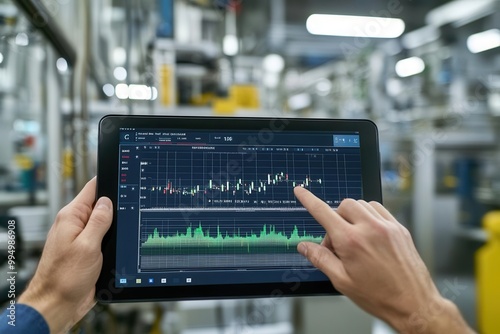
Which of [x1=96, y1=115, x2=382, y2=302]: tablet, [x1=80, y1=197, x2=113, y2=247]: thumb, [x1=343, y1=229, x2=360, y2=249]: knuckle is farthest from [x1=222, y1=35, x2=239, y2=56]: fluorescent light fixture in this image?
[x1=343, y1=229, x2=360, y2=249]: knuckle

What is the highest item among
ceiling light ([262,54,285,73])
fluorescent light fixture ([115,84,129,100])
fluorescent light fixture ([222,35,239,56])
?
ceiling light ([262,54,285,73])

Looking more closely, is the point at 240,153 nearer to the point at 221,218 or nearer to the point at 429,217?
the point at 221,218

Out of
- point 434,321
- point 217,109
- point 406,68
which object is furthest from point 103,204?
point 406,68

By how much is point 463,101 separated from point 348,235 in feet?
10.7

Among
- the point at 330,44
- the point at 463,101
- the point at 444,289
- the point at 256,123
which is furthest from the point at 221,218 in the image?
the point at 330,44

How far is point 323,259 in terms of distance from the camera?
2.28 ft

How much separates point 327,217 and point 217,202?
215 mm

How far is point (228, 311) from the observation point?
3.28 meters

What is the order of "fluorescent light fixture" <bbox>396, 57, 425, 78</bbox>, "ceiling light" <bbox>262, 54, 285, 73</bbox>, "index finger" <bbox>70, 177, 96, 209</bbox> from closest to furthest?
"index finger" <bbox>70, 177, 96, 209</bbox> < "fluorescent light fixture" <bbox>396, 57, 425, 78</bbox> < "ceiling light" <bbox>262, 54, 285, 73</bbox>

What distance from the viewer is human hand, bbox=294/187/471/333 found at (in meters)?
0.64

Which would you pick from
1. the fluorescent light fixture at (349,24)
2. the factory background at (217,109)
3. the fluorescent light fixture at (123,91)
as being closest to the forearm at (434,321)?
the factory background at (217,109)

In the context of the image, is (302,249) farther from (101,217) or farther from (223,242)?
(101,217)

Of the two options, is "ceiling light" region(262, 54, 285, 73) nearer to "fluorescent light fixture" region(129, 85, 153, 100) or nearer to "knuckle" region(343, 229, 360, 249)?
"fluorescent light fixture" region(129, 85, 153, 100)

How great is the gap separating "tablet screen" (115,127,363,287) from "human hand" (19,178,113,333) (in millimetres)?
46
